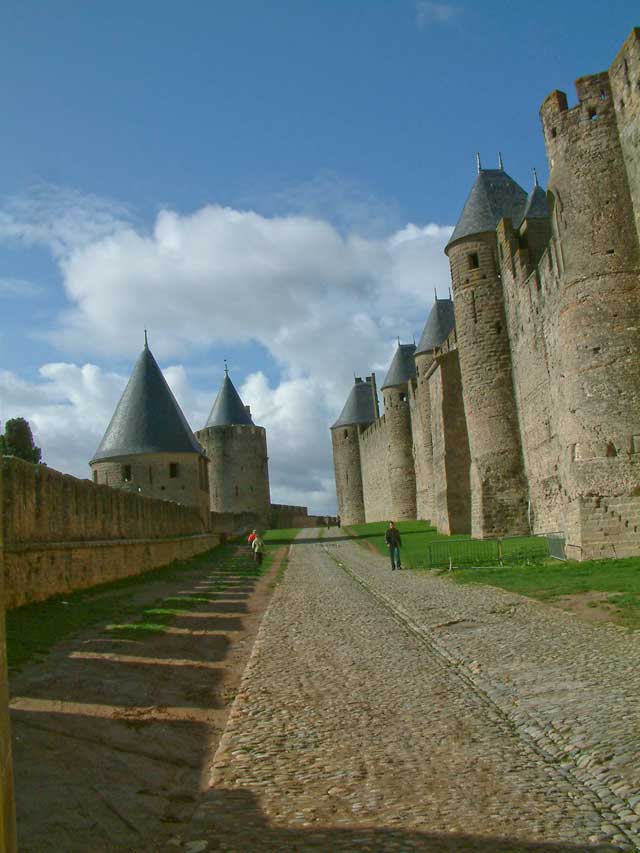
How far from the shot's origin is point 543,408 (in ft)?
68.4

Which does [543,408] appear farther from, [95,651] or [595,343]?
[95,651]

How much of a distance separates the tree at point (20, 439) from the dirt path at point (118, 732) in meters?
32.1

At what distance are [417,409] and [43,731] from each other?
34.2m

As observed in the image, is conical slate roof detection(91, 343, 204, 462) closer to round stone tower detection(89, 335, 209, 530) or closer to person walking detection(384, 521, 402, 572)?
round stone tower detection(89, 335, 209, 530)

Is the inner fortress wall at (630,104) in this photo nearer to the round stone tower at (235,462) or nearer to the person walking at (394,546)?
the person walking at (394,546)

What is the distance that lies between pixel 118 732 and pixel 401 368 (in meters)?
42.8

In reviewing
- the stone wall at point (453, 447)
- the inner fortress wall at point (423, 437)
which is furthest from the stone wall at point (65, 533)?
the inner fortress wall at point (423, 437)

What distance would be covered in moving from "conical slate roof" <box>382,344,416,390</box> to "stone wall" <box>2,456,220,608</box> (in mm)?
27150

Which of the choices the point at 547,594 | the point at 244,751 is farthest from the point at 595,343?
the point at 244,751

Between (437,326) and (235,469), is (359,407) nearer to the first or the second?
(235,469)

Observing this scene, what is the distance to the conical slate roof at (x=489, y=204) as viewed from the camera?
2444 centimetres

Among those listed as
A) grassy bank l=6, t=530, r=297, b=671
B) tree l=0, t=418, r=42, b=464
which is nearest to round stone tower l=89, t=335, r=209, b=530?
tree l=0, t=418, r=42, b=464

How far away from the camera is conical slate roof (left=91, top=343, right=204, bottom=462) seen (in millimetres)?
35812

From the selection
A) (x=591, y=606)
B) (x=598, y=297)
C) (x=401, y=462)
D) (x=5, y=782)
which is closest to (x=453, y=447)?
(x=598, y=297)
